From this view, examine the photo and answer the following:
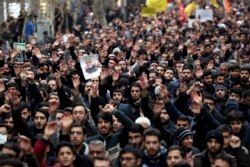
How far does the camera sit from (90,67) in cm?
1463

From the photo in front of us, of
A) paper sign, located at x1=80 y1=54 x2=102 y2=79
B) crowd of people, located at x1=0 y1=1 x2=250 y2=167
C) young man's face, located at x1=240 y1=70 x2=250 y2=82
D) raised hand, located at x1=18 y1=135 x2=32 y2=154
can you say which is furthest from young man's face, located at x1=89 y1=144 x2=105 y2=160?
young man's face, located at x1=240 y1=70 x2=250 y2=82

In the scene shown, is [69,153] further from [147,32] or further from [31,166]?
[147,32]

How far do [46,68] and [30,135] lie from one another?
215 inches

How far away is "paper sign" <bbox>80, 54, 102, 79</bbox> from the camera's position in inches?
571

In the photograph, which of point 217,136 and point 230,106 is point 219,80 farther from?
point 217,136

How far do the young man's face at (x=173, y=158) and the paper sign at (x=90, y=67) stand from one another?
587 cm

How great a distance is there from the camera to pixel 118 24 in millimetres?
32594

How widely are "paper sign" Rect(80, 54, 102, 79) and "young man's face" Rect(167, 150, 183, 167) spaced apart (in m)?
5.87

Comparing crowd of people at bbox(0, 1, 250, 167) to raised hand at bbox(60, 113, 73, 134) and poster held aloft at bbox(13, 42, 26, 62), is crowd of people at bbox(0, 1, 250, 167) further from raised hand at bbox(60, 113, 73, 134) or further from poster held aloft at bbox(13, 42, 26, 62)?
poster held aloft at bbox(13, 42, 26, 62)

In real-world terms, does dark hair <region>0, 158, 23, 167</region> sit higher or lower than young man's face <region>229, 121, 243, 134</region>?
higher

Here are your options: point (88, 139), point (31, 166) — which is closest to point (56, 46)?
point (88, 139)

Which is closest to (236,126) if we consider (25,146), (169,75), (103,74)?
(25,146)

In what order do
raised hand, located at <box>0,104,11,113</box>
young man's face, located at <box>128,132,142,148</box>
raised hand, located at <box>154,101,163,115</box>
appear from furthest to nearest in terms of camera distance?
raised hand, located at <box>154,101,163,115</box> → raised hand, located at <box>0,104,11,113</box> → young man's face, located at <box>128,132,142,148</box>

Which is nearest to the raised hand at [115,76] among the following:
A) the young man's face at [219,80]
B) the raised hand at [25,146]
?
the young man's face at [219,80]
